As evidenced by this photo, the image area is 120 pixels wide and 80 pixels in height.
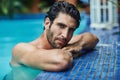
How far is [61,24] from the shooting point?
3416mm

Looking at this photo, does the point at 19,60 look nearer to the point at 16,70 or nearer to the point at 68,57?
the point at 16,70

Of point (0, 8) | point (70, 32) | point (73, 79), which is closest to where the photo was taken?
point (73, 79)

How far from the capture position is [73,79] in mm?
2906

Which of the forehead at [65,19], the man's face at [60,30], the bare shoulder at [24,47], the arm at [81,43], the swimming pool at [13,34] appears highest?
the forehead at [65,19]

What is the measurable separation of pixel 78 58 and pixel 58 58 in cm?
84

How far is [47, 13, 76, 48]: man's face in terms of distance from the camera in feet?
11.0

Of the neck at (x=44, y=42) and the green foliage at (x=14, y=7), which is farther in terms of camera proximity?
the green foliage at (x=14, y=7)

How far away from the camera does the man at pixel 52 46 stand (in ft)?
10.3

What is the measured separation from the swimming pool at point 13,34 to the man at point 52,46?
61cm

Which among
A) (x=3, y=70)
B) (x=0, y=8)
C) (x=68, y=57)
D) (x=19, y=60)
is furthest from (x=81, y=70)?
(x=0, y=8)

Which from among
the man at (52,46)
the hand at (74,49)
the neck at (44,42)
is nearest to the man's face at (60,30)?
the man at (52,46)

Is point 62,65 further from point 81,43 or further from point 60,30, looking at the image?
point 81,43

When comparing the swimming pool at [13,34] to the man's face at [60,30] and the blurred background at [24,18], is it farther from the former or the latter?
the man's face at [60,30]

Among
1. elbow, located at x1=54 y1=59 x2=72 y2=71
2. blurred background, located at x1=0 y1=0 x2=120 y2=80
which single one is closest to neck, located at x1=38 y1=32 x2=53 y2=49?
elbow, located at x1=54 y1=59 x2=72 y2=71
